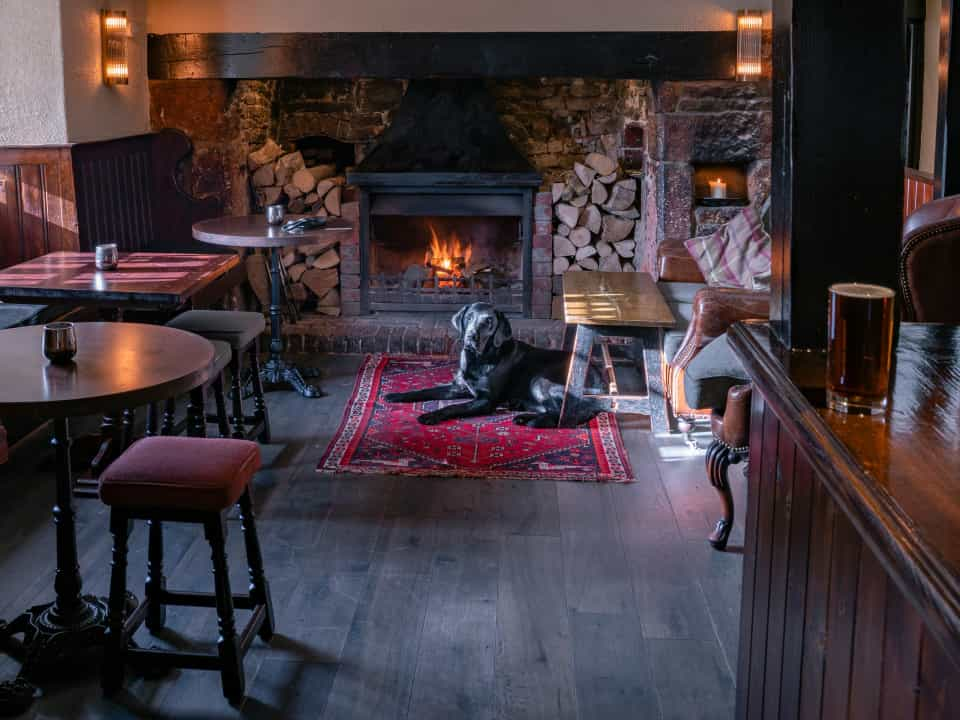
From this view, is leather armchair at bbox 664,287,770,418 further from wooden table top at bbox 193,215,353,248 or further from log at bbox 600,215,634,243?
log at bbox 600,215,634,243

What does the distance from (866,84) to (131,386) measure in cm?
170

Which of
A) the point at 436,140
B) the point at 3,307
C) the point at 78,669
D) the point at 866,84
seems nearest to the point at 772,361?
the point at 866,84

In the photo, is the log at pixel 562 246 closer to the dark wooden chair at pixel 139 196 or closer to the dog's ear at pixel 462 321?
the dog's ear at pixel 462 321

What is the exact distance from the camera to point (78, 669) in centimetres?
276

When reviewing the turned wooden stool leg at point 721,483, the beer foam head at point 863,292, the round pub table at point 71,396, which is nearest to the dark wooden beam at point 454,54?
the turned wooden stool leg at point 721,483

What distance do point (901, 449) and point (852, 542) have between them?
138 millimetres

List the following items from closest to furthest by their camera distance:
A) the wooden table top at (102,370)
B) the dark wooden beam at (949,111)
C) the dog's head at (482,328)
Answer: the wooden table top at (102,370), the dog's head at (482,328), the dark wooden beam at (949,111)

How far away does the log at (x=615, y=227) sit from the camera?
6273 mm

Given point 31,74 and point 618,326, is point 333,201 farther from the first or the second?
point 618,326

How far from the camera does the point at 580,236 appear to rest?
245 inches

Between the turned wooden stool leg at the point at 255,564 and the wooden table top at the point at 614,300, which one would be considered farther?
the wooden table top at the point at 614,300

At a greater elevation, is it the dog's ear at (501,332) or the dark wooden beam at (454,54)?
the dark wooden beam at (454,54)

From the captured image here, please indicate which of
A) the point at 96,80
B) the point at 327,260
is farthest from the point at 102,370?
the point at 327,260

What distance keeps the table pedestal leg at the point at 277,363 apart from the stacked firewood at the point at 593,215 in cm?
175
